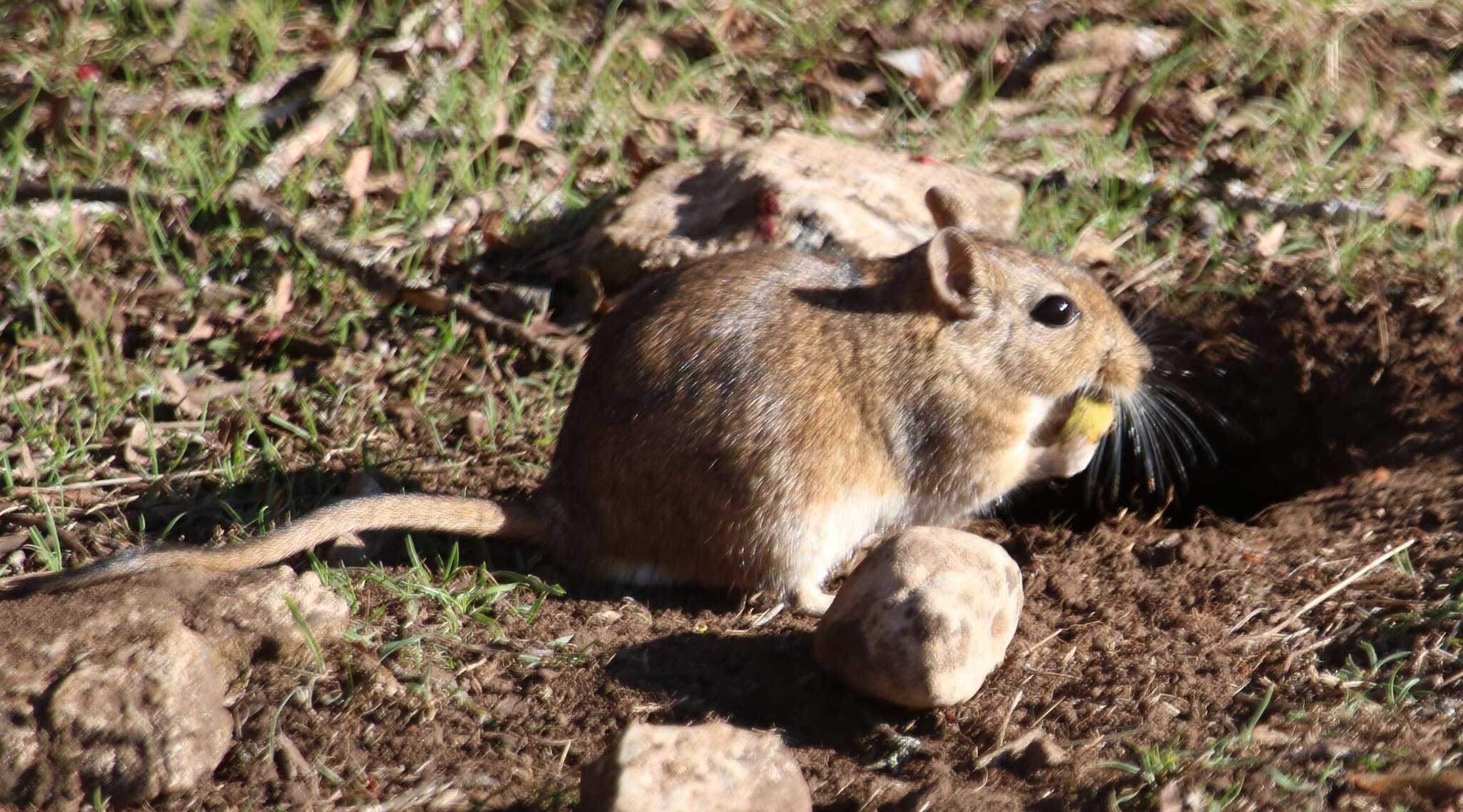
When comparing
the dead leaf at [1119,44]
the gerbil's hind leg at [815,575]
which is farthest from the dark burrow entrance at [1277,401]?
the dead leaf at [1119,44]

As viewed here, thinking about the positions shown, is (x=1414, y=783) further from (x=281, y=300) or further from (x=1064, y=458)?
(x=281, y=300)

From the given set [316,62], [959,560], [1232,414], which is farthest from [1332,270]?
[316,62]

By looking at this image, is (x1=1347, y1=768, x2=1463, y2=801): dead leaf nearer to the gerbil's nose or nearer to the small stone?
the small stone

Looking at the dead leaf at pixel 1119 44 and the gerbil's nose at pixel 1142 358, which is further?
the dead leaf at pixel 1119 44

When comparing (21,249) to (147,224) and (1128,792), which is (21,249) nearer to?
(147,224)

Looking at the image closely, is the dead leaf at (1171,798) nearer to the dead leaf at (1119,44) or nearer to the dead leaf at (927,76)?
the dead leaf at (927,76)
